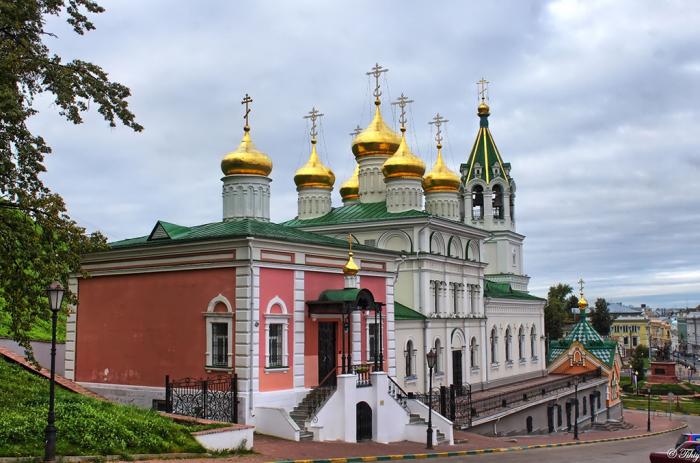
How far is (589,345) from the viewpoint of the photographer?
4959 cm

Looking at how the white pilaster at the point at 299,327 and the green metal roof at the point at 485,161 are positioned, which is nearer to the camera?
the white pilaster at the point at 299,327

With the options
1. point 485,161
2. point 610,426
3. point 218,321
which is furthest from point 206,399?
point 485,161

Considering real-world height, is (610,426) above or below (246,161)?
below

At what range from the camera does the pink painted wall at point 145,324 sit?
20.2 m

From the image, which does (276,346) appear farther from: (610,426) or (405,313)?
(610,426)

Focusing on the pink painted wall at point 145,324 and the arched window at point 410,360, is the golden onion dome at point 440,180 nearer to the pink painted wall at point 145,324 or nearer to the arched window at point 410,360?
the arched window at point 410,360

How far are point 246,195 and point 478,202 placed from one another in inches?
936

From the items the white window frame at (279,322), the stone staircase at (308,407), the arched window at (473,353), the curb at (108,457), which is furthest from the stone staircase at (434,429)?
the arched window at (473,353)

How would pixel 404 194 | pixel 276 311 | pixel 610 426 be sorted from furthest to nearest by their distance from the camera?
pixel 610 426, pixel 404 194, pixel 276 311

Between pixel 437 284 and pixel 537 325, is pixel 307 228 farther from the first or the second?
pixel 537 325

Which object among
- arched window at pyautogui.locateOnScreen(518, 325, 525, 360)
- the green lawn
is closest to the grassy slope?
the green lawn

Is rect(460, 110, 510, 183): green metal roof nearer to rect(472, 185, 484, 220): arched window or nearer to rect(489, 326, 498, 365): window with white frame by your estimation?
rect(472, 185, 484, 220): arched window

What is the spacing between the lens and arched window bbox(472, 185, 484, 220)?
4888cm

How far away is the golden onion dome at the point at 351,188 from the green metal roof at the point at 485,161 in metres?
10.8
